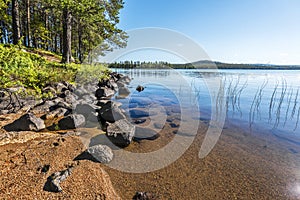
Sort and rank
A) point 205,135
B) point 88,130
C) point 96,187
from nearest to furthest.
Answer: point 96,187 < point 88,130 < point 205,135

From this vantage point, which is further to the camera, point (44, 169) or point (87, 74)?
point (87, 74)

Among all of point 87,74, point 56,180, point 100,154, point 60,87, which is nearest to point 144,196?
point 100,154

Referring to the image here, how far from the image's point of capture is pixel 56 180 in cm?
270

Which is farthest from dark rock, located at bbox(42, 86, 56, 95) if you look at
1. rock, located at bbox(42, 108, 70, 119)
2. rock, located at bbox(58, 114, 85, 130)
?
rock, located at bbox(58, 114, 85, 130)

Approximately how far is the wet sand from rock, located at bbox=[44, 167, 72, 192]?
817mm

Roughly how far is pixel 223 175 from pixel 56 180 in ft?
10.7

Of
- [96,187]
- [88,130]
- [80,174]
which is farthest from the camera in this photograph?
[88,130]

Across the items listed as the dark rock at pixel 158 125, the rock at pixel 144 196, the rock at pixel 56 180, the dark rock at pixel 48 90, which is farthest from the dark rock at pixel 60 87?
the rock at pixel 144 196

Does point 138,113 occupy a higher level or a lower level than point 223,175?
higher

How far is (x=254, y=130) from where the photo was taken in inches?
252

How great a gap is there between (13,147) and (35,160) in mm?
896

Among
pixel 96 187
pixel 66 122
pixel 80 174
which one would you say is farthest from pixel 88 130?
pixel 96 187

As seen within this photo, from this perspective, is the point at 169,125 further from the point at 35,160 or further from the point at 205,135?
the point at 35,160

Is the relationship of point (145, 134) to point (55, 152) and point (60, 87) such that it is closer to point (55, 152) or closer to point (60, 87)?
point (55, 152)
